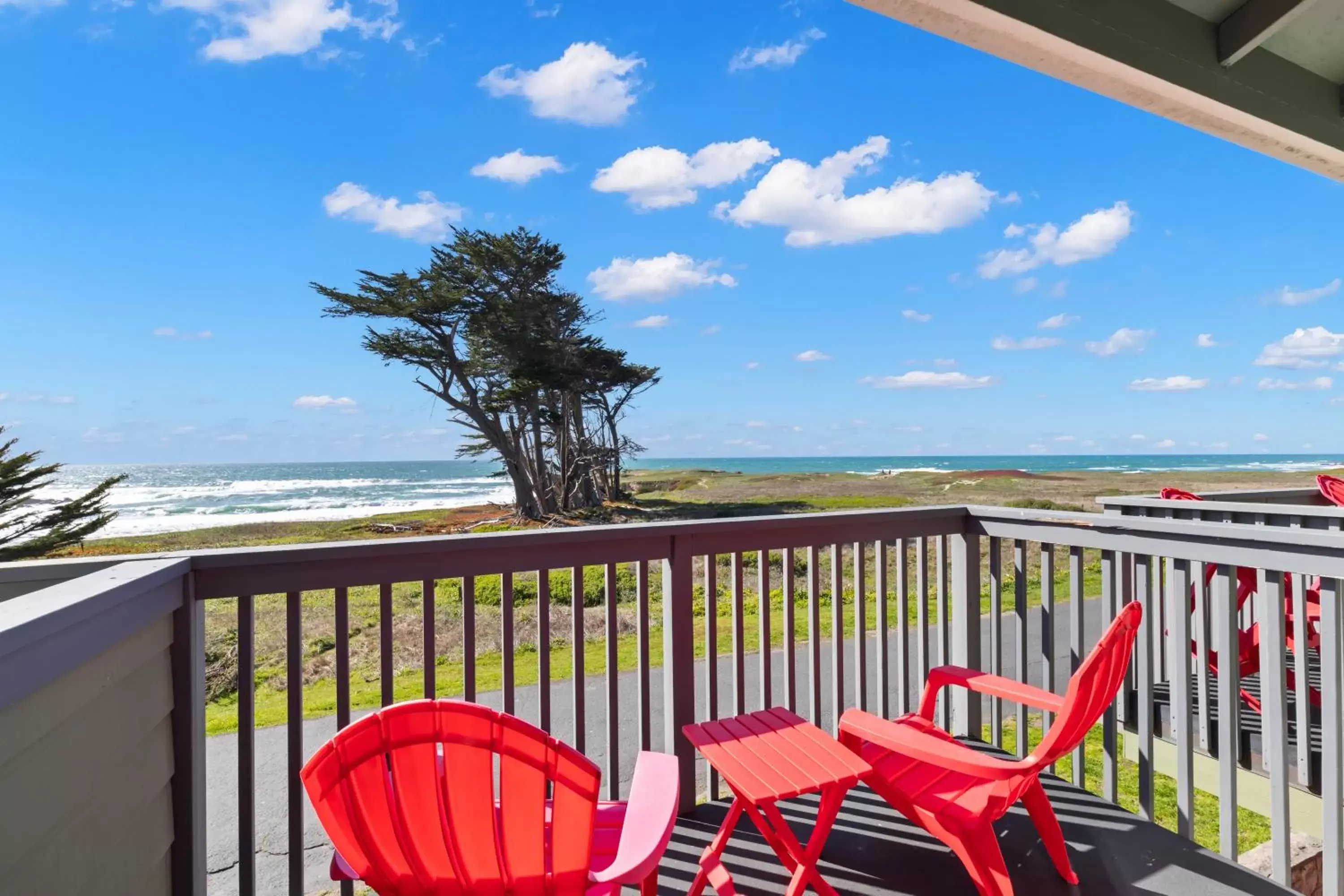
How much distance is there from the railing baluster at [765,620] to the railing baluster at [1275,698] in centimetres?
141

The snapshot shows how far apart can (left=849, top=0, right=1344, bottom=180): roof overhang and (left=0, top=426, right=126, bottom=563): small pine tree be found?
10.9 metres

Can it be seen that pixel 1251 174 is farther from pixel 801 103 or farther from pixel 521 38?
pixel 521 38

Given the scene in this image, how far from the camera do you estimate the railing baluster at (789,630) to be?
2357 mm

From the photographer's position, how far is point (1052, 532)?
2.56 m

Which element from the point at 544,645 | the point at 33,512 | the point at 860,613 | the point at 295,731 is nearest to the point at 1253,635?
the point at 860,613

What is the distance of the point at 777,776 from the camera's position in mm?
1652

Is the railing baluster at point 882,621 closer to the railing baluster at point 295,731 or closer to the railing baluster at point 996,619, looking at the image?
the railing baluster at point 996,619

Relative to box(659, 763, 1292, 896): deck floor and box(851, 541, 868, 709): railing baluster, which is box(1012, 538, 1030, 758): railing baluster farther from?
box(851, 541, 868, 709): railing baluster

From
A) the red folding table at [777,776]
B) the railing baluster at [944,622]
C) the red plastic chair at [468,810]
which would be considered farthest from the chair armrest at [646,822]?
the railing baluster at [944,622]

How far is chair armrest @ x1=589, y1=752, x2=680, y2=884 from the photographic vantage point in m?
1.14

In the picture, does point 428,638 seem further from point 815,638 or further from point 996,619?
point 996,619

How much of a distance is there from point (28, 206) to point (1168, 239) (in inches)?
1520

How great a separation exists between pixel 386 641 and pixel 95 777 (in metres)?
0.72

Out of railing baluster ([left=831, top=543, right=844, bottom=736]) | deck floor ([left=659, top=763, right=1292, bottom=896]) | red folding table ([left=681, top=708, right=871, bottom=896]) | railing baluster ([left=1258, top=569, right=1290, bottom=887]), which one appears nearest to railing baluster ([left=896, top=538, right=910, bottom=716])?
railing baluster ([left=831, top=543, right=844, bottom=736])
